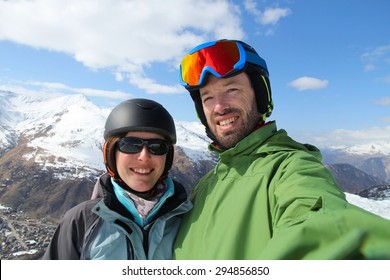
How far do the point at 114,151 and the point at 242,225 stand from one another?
9.95 ft

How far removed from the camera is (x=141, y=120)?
209 inches

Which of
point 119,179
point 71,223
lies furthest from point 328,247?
point 119,179

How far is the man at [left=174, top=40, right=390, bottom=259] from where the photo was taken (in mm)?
1793

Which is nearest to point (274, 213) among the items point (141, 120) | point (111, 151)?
point (141, 120)

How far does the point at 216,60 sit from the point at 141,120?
5.39ft

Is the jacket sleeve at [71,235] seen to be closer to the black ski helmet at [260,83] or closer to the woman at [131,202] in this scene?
the woman at [131,202]

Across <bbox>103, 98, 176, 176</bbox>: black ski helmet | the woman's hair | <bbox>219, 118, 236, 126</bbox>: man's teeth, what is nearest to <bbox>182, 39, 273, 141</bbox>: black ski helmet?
<bbox>219, 118, 236, 126</bbox>: man's teeth

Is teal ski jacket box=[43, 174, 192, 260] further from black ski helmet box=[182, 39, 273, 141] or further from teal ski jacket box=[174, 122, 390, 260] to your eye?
black ski helmet box=[182, 39, 273, 141]

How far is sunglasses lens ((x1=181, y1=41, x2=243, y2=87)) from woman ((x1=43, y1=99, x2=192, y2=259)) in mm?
877

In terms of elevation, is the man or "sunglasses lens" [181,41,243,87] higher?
"sunglasses lens" [181,41,243,87]

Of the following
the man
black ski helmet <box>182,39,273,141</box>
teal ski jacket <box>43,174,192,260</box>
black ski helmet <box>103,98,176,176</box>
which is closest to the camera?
the man

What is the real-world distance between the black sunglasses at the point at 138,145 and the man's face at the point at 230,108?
3.10 feet

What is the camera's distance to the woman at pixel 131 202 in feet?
13.4

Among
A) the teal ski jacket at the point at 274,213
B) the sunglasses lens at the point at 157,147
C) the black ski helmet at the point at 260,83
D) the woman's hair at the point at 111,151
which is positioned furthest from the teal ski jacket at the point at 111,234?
the black ski helmet at the point at 260,83
